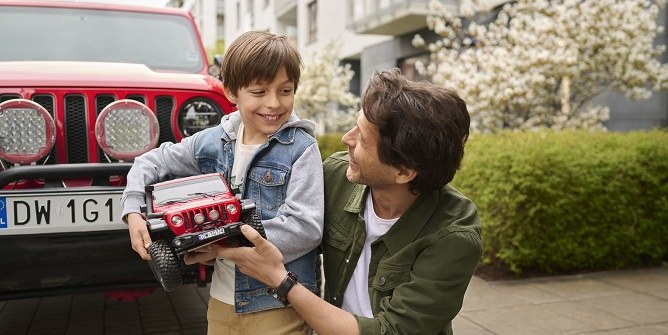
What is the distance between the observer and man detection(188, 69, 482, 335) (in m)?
1.75

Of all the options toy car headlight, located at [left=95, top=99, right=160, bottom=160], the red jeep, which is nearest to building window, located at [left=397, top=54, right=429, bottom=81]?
the red jeep

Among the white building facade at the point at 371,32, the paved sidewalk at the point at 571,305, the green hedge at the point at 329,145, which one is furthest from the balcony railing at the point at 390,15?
the paved sidewalk at the point at 571,305

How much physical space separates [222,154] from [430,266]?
824 mm

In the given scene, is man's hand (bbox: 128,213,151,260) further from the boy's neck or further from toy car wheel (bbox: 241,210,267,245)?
the boy's neck

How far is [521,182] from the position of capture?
4992 millimetres

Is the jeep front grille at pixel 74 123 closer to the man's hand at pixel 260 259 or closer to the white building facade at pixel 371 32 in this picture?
the man's hand at pixel 260 259

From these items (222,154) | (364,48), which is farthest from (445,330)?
(364,48)

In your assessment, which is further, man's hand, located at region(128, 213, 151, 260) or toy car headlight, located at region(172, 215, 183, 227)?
man's hand, located at region(128, 213, 151, 260)

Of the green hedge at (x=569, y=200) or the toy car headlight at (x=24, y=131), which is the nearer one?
the toy car headlight at (x=24, y=131)

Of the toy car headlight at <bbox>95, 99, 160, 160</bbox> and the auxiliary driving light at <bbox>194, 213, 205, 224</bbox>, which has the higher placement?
the toy car headlight at <bbox>95, 99, 160, 160</bbox>

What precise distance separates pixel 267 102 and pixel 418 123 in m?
0.51

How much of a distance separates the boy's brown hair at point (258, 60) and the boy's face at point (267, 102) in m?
0.02

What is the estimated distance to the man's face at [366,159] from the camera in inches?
72.5

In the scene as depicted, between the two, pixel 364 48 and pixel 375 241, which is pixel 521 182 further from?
pixel 364 48
